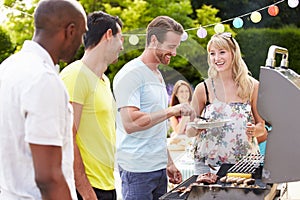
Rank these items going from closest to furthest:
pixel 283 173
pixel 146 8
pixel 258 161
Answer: pixel 283 173 < pixel 258 161 < pixel 146 8

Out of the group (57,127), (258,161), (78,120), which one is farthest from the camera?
(258,161)

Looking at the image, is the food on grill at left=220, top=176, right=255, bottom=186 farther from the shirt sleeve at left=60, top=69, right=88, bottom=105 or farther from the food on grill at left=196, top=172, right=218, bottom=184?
the shirt sleeve at left=60, top=69, right=88, bottom=105

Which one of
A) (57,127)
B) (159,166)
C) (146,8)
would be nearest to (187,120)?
(159,166)

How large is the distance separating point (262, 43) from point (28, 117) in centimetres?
797

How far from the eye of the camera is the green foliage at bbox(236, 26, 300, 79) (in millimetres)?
8984

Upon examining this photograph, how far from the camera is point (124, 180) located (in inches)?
105

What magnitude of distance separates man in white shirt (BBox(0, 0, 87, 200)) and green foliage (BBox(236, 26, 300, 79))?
24.7 ft

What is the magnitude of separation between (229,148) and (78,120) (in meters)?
0.95

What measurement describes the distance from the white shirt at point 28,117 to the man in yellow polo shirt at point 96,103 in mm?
569

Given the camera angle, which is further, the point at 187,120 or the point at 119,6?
the point at 119,6

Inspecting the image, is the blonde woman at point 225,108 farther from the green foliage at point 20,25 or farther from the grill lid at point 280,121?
the green foliage at point 20,25

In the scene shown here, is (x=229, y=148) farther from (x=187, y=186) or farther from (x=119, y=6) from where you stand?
(x=119, y=6)

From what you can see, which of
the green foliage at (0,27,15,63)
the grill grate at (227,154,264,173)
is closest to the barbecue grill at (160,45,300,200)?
the grill grate at (227,154,264,173)

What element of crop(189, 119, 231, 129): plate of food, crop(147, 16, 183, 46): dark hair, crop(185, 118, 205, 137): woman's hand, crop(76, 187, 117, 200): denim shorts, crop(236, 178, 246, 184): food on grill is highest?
crop(147, 16, 183, 46): dark hair
